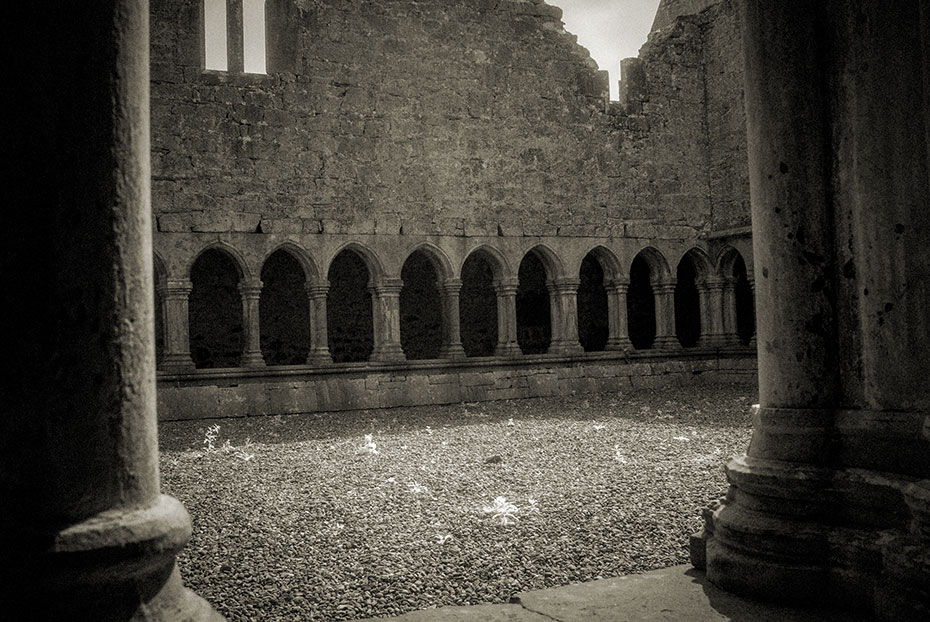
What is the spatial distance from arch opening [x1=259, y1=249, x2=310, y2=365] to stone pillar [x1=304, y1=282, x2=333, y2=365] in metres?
1.95

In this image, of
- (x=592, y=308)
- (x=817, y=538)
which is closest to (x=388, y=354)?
(x=592, y=308)

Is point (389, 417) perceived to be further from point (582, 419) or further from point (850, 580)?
point (850, 580)

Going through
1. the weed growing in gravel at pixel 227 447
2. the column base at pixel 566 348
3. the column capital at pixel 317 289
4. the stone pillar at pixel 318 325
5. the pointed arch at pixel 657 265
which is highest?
the pointed arch at pixel 657 265

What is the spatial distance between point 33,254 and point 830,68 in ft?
7.63

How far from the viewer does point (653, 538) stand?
3.43 meters

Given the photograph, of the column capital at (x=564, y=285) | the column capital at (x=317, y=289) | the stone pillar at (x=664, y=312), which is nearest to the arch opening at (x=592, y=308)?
the stone pillar at (x=664, y=312)

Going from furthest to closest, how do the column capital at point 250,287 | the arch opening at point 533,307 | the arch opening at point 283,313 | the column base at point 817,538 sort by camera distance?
the arch opening at point 533,307 → the arch opening at point 283,313 → the column capital at point 250,287 → the column base at point 817,538

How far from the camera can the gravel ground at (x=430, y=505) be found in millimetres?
2900

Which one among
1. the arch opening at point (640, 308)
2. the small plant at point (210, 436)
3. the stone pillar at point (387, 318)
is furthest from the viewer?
the arch opening at point (640, 308)

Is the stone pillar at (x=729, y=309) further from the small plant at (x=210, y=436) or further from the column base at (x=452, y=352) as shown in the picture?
the small plant at (x=210, y=436)

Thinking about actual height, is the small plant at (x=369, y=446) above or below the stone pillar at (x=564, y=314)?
below

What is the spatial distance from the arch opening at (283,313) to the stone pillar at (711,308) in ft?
20.2

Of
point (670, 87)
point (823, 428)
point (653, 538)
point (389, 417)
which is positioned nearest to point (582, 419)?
point (389, 417)

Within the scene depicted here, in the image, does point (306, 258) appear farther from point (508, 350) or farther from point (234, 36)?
point (234, 36)
